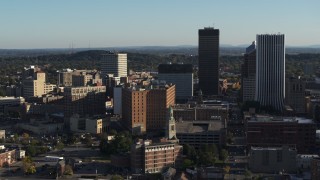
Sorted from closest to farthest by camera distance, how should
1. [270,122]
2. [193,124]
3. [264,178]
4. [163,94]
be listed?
[264,178] → [270,122] → [193,124] → [163,94]

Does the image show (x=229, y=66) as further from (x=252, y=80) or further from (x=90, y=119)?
(x=90, y=119)

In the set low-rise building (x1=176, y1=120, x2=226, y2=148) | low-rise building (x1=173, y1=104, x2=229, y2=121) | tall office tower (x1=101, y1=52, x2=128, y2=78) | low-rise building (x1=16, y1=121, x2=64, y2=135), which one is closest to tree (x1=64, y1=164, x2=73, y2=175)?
low-rise building (x1=176, y1=120, x2=226, y2=148)

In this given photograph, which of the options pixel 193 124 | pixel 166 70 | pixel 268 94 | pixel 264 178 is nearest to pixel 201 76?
pixel 166 70

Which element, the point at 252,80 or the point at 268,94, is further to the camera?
→ the point at 252,80

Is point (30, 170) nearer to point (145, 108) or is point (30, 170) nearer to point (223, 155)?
point (223, 155)

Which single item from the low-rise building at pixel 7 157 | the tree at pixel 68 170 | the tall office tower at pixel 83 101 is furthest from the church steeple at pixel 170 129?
the tall office tower at pixel 83 101

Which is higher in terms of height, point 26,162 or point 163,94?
point 163,94
